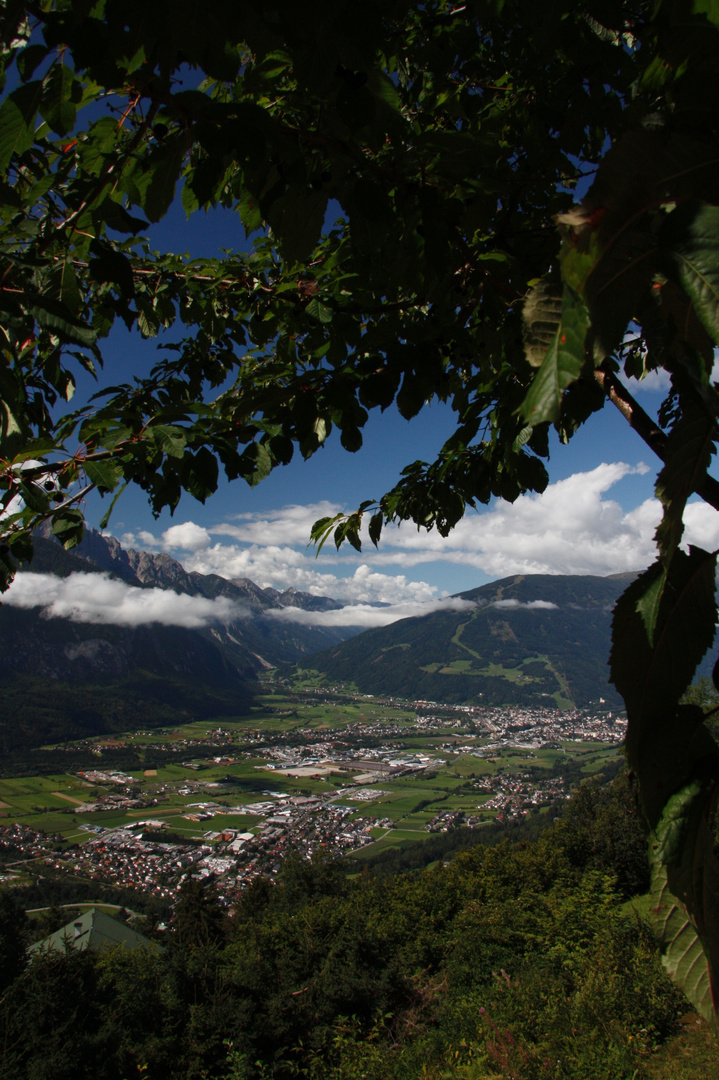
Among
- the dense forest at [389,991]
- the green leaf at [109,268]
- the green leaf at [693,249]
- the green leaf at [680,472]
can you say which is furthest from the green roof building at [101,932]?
the green leaf at [693,249]

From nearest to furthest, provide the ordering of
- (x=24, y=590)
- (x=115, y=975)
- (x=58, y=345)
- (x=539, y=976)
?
(x=58, y=345) < (x=539, y=976) < (x=115, y=975) < (x=24, y=590)

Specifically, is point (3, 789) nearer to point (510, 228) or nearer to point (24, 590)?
point (24, 590)

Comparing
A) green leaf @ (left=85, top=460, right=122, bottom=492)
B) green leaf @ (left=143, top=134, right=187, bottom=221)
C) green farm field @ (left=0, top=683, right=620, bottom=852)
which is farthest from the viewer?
green farm field @ (left=0, top=683, right=620, bottom=852)

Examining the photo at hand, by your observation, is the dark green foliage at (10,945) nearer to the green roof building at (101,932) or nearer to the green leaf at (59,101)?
the green roof building at (101,932)

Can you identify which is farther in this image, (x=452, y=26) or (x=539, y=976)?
(x=539, y=976)

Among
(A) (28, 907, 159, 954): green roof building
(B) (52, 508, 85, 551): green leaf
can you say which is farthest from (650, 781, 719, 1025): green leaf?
(A) (28, 907, 159, 954): green roof building

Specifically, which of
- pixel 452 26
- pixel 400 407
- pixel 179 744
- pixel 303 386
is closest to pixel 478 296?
pixel 400 407

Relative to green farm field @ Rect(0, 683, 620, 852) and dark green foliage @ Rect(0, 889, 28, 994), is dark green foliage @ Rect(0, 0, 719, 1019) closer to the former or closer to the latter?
dark green foliage @ Rect(0, 889, 28, 994)
